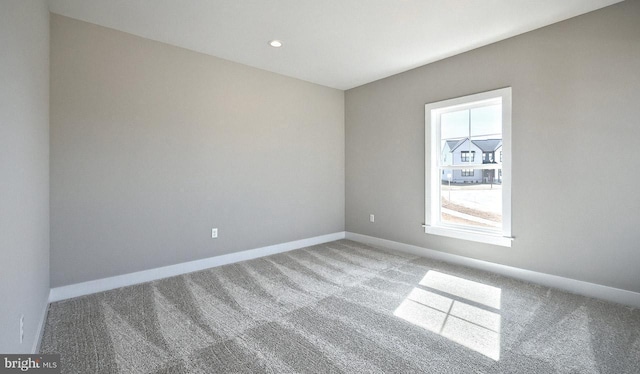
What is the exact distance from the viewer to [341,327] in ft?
7.03

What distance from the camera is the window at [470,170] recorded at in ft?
10.4

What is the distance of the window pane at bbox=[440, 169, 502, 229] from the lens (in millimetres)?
3346

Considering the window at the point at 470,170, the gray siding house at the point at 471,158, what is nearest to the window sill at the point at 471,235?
the window at the point at 470,170

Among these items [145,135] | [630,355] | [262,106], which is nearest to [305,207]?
[262,106]

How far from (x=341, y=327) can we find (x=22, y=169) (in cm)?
225

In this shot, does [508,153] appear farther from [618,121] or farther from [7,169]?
[7,169]

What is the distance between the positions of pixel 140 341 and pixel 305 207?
286 cm

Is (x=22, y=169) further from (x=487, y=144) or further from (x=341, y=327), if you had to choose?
(x=487, y=144)

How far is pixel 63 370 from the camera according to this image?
5.39 feet

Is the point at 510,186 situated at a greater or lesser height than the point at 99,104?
lesser

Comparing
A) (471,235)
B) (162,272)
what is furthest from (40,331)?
(471,235)

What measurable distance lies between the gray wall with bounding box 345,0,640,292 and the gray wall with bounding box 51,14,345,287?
2.29 metres

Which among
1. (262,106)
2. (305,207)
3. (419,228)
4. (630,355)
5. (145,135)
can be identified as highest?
(262,106)

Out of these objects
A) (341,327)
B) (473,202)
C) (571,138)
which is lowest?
(341,327)
